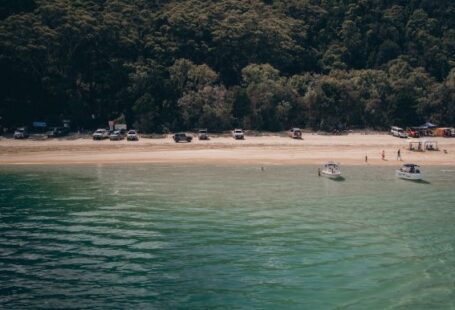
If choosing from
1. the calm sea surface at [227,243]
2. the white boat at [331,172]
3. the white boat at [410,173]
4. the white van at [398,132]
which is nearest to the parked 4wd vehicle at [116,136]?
the calm sea surface at [227,243]

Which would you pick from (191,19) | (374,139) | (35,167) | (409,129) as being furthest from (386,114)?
(35,167)

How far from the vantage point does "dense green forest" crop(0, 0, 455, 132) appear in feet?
340

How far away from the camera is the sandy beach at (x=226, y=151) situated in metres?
78.6

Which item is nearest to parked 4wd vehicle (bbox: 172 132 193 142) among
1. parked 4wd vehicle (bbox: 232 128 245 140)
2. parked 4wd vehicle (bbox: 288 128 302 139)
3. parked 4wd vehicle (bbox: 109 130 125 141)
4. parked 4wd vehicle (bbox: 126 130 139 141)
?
parked 4wd vehicle (bbox: 126 130 139 141)

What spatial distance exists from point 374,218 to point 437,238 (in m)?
7.09

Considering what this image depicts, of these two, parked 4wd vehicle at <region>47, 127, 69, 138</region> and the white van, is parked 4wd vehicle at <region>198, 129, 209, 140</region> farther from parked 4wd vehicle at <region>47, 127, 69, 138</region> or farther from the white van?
the white van

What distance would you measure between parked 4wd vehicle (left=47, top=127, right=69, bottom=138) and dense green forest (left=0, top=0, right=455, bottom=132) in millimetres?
6736

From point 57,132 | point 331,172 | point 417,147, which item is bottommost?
point 331,172

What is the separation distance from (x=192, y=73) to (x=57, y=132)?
2895cm

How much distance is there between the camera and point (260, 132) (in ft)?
340

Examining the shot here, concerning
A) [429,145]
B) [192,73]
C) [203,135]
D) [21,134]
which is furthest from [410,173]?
[21,134]

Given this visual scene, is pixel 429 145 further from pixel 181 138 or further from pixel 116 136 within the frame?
pixel 116 136

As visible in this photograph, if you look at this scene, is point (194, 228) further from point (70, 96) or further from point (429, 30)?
point (429, 30)

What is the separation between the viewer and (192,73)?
109312 mm
